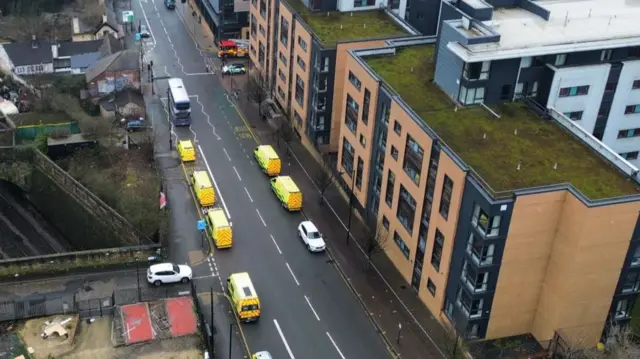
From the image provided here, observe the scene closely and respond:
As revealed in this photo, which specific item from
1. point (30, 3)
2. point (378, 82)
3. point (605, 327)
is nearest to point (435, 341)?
point (605, 327)

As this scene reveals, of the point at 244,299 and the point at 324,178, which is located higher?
the point at 324,178

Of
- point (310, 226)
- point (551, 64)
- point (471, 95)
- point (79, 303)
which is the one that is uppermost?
point (551, 64)

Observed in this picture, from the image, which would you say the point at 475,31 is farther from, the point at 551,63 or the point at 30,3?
the point at 30,3

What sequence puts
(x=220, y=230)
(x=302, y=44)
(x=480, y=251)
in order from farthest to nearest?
1. (x=302, y=44)
2. (x=220, y=230)
3. (x=480, y=251)

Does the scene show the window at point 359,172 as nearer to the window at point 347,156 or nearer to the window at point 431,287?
the window at point 347,156

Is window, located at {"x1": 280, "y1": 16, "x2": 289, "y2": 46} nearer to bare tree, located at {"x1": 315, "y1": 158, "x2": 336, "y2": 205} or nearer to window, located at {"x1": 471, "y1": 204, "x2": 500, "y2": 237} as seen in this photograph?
bare tree, located at {"x1": 315, "y1": 158, "x2": 336, "y2": 205}

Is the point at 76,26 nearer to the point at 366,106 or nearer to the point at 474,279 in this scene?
the point at 366,106

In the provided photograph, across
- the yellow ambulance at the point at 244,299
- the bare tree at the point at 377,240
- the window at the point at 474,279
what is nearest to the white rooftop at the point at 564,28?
the bare tree at the point at 377,240

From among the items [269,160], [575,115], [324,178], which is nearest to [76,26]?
[269,160]
